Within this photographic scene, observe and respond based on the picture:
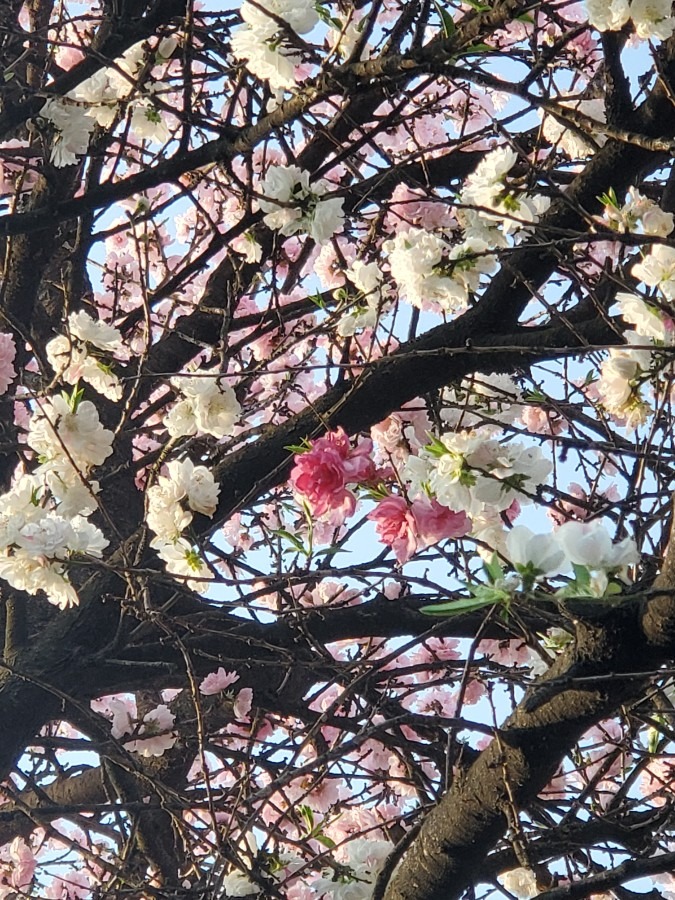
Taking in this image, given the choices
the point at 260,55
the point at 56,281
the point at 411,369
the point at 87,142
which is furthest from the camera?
the point at 56,281

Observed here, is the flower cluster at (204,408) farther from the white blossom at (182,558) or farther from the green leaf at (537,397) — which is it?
the green leaf at (537,397)

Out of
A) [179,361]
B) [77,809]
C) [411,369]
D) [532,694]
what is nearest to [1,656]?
[77,809]

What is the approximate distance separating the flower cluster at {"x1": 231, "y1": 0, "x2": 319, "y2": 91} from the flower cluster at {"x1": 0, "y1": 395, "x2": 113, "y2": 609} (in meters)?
0.85

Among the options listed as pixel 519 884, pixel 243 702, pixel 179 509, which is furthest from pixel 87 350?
pixel 519 884

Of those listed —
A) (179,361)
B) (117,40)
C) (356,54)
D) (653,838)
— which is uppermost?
(117,40)

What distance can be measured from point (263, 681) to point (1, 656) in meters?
0.81

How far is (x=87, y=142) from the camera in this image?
2578mm

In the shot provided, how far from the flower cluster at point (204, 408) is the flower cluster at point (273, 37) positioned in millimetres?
711

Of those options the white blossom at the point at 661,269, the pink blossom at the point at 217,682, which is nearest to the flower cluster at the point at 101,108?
the white blossom at the point at 661,269

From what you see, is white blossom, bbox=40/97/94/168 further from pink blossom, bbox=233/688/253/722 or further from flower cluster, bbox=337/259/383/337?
pink blossom, bbox=233/688/253/722

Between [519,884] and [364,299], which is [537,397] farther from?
[519,884]

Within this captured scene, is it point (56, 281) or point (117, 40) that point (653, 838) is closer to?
point (117, 40)

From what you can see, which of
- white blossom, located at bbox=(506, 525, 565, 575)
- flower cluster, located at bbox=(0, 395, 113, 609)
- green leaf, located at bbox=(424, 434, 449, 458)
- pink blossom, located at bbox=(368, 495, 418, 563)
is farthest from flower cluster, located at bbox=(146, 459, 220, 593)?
white blossom, located at bbox=(506, 525, 565, 575)

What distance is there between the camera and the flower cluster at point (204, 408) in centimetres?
227
